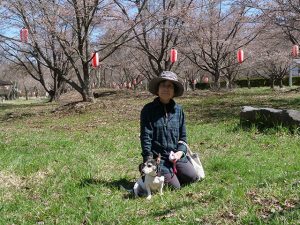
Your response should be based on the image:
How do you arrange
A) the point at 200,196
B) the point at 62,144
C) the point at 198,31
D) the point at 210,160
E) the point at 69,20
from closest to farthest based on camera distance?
the point at 200,196 → the point at 210,160 → the point at 62,144 → the point at 69,20 → the point at 198,31

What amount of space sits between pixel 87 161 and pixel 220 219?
2.92m

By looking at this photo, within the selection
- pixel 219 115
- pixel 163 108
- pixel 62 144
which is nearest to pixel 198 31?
pixel 219 115

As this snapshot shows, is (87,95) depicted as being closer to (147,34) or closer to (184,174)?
(147,34)

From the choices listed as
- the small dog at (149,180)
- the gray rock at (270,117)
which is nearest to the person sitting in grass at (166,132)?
the small dog at (149,180)

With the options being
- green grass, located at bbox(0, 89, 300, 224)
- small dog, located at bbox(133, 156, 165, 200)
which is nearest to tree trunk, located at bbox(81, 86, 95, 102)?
green grass, located at bbox(0, 89, 300, 224)

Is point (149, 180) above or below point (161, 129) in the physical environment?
below

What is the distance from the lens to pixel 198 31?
2138cm

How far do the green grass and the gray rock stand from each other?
19 cm

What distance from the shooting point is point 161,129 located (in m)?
4.44

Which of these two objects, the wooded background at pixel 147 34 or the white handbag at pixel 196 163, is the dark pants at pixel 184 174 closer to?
the white handbag at pixel 196 163

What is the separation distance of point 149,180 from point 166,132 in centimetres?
59

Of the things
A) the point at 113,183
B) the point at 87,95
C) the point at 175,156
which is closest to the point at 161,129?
the point at 175,156

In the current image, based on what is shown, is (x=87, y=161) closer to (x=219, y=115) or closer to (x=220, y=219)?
(x=220, y=219)

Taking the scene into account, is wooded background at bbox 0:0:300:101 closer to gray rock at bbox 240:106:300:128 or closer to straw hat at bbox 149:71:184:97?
gray rock at bbox 240:106:300:128
